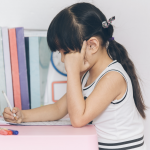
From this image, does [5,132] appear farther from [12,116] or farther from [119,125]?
[119,125]

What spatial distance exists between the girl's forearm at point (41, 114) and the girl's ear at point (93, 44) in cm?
31

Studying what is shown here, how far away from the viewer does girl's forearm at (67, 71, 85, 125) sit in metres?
0.59

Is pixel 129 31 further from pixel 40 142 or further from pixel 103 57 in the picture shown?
pixel 40 142

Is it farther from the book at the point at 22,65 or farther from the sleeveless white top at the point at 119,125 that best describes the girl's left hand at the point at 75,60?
the book at the point at 22,65

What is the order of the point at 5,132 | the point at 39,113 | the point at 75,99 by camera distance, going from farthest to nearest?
the point at 39,113 < the point at 75,99 < the point at 5,132

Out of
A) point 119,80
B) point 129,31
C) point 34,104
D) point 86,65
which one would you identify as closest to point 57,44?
point 86,65

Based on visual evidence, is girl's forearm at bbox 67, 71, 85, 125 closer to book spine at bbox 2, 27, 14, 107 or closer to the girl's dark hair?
the girl's dark hair

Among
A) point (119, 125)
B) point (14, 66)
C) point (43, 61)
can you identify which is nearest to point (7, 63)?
point (14, 66)

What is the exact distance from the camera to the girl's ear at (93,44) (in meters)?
0.67

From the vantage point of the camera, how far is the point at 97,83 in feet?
2.19

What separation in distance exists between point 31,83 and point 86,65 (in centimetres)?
32

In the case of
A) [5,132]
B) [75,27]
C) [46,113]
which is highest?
[75,27]

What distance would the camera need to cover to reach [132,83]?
2.51 ft

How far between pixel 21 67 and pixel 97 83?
0.38m
